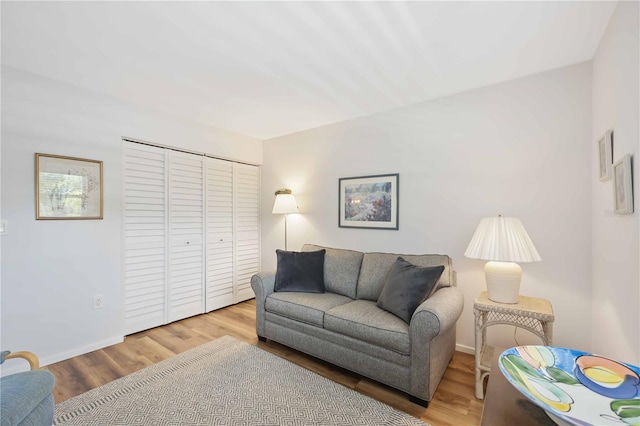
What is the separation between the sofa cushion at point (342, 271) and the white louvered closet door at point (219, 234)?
1.55m

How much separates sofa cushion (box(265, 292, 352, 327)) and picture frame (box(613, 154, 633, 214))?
1912 millimetres

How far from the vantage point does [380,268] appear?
2.65 meters

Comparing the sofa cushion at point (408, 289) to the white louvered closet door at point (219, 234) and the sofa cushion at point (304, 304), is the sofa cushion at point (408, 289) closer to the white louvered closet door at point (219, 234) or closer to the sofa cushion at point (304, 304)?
the sofa cushion at point (304, 304)

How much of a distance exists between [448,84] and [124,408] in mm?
3413

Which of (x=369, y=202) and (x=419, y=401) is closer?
(x=419, y=401)

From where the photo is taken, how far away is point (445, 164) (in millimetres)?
2672

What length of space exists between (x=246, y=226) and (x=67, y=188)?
79.8 inches

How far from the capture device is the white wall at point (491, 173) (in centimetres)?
213

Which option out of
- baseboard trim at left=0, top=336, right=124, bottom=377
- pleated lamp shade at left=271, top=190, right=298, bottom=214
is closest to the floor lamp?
pleated lamp shade at left=271, top=190, right=298, bottom=214

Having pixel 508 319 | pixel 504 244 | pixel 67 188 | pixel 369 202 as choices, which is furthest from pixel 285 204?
pixel 508 319

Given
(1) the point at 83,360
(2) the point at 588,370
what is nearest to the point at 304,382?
(2) the point at 588,370

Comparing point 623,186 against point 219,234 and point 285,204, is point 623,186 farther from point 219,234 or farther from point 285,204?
point 219,234

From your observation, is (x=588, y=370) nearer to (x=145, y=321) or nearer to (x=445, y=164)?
(x=445, y=164)

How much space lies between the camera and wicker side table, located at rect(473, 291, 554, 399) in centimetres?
181
